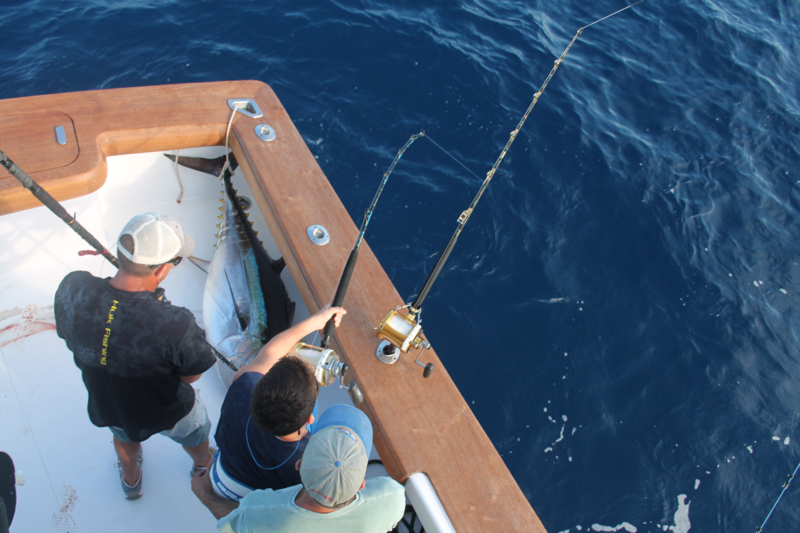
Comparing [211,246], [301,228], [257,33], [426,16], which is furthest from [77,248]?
[426,16]

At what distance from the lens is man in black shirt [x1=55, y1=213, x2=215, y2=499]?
162 centimetres

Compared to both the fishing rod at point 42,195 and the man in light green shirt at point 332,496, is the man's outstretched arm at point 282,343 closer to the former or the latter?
the man in light green shirt at point 332,496

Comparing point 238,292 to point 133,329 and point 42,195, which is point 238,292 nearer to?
point 42,195

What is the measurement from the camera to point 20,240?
294 centimetres

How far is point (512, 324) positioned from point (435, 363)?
84.8 inches

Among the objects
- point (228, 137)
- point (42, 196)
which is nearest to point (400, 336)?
point (42, 196)

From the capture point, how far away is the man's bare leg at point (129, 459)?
2.14 metres

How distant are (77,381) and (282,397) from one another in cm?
199

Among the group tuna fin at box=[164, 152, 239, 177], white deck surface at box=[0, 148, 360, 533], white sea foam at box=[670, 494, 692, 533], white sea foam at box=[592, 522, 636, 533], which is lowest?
white sea foam at box=[592, 522, 636, 533]

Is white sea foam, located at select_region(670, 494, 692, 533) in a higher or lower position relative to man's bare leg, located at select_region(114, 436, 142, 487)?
lower

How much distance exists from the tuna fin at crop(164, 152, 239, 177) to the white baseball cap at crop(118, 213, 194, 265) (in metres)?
1.56

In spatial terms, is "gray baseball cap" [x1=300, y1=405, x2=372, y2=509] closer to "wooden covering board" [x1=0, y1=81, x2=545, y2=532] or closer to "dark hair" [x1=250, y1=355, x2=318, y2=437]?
"dark hair" [x1=250, y1=355, x2=318, y2=437]

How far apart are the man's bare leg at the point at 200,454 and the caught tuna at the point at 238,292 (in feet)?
1.56

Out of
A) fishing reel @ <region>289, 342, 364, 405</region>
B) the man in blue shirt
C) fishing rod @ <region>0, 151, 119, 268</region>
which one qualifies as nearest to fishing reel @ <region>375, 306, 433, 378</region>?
fishing reel @ <region>289, 342, 364, 405</region>
